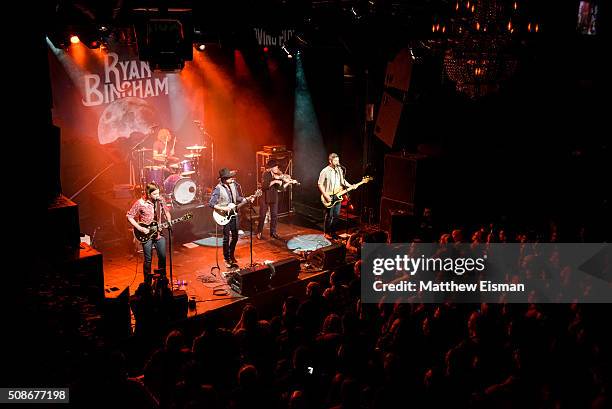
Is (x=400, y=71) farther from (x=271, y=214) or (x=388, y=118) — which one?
(x=271, y=214)

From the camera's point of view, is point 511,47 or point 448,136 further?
point 448,136

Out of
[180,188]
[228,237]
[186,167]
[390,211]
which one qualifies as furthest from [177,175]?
[390,211]

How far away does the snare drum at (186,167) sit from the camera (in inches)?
441

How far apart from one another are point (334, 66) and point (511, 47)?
616cm

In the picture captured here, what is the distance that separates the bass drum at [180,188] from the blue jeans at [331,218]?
2769mm

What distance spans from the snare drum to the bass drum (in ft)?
1.55

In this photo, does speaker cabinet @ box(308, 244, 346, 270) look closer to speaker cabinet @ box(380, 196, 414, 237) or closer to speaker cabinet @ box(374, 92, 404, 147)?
speaker cabinet @ box(380, 196, 414, 237)

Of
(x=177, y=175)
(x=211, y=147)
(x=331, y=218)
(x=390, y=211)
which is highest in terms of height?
(x=211, y=147)

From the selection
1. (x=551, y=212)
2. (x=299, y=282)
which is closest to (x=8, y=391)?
(x=299, y=282)

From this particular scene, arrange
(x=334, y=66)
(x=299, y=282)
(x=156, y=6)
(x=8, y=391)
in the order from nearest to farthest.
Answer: (x=8, y=391) → (x=156, y=6) → (x=299, y=282) → (x=334, y=66)

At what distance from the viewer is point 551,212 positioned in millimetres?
10930

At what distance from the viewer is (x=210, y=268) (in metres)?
8.81

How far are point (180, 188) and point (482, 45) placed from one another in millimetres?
6495

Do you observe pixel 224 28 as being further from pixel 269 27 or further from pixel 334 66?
pixel 334 66
